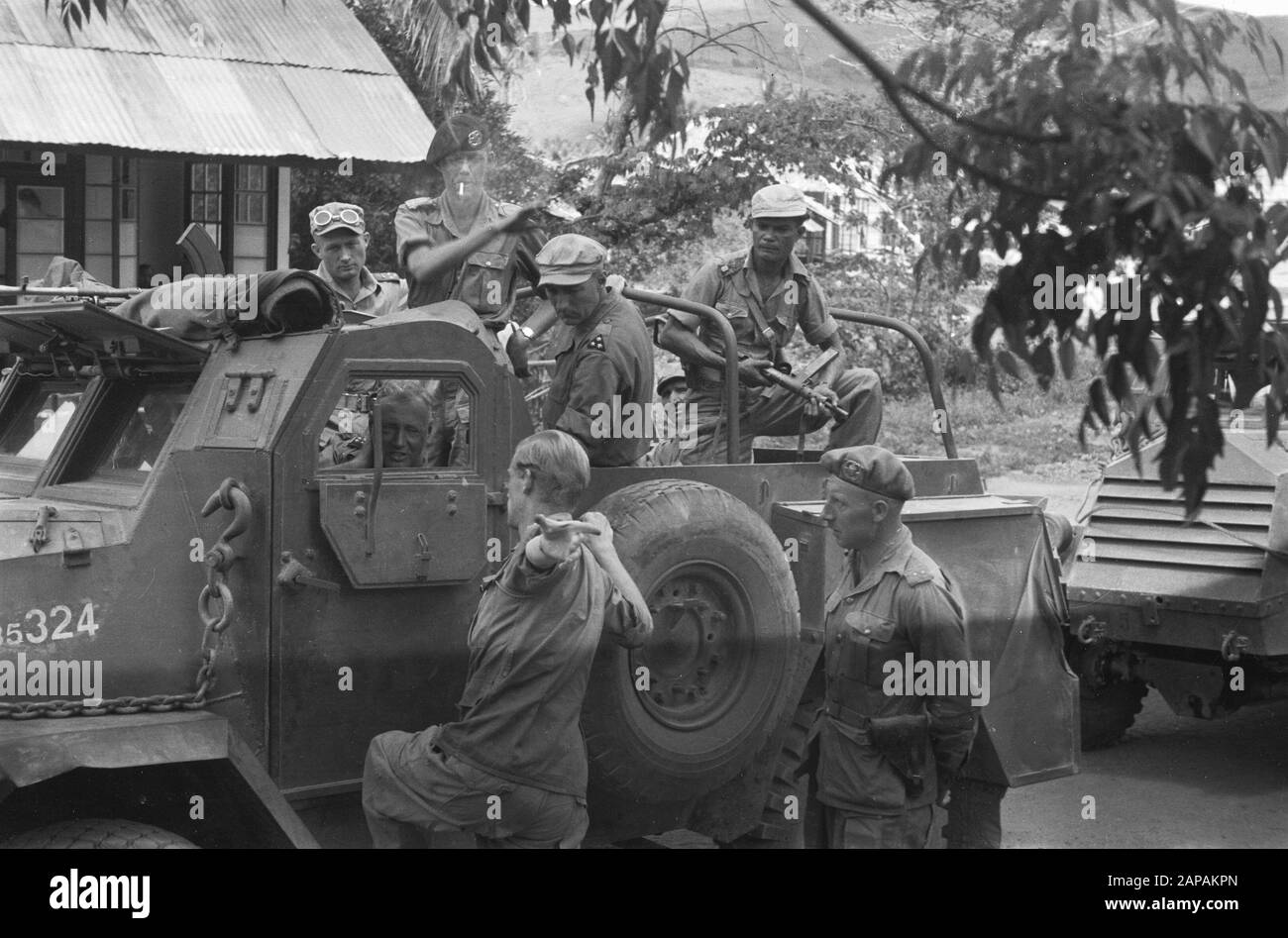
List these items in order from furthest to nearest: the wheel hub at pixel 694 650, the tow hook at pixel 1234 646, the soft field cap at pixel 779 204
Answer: the tow hook at pixel 1234 646
the soft field cap at pixel 779 204
the wheel hub at pixel 694 650

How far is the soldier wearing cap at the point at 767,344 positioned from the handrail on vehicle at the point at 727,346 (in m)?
0.57

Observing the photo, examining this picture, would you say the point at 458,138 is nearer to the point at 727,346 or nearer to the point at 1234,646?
the point at 727,346

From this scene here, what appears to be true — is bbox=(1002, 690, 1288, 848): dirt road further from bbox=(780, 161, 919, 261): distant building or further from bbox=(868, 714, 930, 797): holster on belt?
bbox=(780, 161, 919, 261): distant building

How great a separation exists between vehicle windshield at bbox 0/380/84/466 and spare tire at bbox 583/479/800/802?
188cm

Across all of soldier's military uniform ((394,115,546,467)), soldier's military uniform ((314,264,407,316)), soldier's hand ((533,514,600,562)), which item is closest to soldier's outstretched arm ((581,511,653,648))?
soldier's hand ((533,514,600,562))

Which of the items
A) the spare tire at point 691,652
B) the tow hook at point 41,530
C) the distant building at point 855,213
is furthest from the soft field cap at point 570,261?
the distant building at point 855,213

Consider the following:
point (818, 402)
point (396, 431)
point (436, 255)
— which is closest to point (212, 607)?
point (396, 431)

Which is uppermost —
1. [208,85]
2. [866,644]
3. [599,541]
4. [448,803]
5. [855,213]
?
[208,85]

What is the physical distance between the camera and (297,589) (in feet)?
15.2

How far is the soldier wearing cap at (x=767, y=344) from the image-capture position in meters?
6.47

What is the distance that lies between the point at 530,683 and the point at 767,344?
264 cm

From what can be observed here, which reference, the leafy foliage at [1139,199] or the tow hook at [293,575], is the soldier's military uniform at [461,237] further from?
the leafy foliage at [1139,199]
